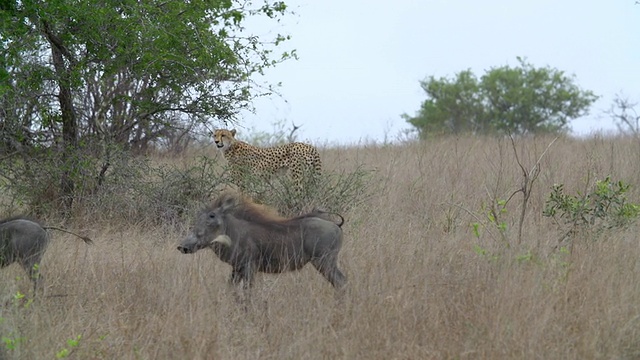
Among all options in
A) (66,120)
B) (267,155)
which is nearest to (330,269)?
(66,120)

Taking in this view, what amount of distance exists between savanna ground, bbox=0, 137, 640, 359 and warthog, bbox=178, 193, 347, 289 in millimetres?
134

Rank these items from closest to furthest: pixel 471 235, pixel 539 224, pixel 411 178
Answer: pixel 471 235 < pixel 539 224 < pixel 411 178

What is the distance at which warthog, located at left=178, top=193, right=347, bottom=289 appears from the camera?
6.50 metres

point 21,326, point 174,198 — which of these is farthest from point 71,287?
point 174,198

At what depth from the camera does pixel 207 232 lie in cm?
651

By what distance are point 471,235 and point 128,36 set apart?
3.89 m

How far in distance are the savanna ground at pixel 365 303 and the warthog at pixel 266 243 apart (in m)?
0.13

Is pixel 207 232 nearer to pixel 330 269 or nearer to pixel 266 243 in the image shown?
pixel 266 243

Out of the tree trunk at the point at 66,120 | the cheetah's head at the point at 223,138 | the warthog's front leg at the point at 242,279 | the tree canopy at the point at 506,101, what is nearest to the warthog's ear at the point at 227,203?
the warthog's front leg at the point at 242,279

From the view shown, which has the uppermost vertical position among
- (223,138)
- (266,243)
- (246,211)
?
(223,138)

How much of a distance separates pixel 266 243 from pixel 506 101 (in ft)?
88.9

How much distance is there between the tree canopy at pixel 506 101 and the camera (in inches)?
1281

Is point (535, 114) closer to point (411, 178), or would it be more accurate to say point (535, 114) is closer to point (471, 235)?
point (411, 178)

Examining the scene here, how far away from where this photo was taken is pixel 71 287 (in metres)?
6.55
